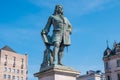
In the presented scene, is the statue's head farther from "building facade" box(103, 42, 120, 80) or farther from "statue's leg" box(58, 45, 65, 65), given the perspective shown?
"building facade" box(103, 42, 120, 80)

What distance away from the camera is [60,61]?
13023 millimetres

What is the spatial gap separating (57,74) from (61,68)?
0.32 meters

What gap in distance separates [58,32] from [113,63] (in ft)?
183

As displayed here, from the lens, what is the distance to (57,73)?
1238 cm

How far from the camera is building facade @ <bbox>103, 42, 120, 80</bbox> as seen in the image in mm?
66125

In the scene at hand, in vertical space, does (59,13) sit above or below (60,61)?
above

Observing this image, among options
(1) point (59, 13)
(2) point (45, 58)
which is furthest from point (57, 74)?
(1) point (59, 13)

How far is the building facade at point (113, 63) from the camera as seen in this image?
217 feet

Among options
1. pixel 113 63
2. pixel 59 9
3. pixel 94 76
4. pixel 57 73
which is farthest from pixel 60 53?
pixel 94 76

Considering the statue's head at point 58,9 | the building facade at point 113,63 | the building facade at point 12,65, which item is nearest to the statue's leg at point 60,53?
the statue's head at point 58,9

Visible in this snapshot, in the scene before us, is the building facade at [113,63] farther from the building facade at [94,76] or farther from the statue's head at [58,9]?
the statue's head at [58,9]

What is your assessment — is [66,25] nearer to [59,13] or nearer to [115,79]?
[59,13]

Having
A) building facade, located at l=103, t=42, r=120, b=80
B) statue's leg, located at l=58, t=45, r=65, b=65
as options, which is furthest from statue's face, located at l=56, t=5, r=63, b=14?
building facade, located at l=103, t=42, r=120, b=80

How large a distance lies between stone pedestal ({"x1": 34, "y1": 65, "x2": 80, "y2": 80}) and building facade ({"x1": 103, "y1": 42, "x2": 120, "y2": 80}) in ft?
179
